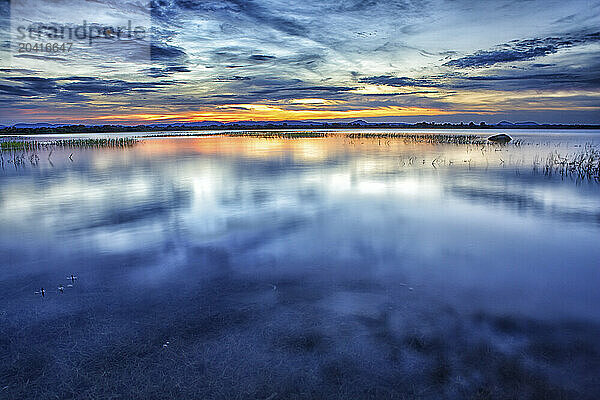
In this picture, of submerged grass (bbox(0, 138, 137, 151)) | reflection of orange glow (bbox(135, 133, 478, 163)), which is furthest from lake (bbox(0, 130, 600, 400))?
submerged grass (bbox(0, 138, 137, 151))

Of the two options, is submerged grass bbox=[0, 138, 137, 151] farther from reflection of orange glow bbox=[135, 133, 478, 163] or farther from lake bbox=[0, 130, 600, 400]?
lake bbox=[0, 130, 600, 400]

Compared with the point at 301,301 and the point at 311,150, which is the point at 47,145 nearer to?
the point at 311,150

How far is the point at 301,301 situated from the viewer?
5.91m

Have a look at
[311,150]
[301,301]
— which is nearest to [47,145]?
[311,150]

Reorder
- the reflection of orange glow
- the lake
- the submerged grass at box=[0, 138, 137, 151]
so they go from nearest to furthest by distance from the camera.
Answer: the lake
the reflection of orange glow
the submerged grass at box=[0, 138, 137, 151]

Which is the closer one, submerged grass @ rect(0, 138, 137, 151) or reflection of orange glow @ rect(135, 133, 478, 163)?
reflection of orange glow @ rect(135, 133, 478, 163)

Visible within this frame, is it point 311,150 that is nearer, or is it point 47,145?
point 311,150

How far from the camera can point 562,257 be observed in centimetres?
817

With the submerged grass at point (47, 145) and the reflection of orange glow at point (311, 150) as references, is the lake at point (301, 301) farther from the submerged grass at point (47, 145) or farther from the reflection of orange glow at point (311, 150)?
the submerged grass at point (47, 145)

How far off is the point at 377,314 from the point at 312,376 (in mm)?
1711

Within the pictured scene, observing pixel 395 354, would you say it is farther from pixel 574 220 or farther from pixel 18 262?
pixel 574 220

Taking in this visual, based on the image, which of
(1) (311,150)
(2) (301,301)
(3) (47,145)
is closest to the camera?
(2) (301,301)

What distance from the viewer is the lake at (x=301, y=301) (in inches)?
160

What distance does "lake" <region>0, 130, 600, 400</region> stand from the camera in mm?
4075
